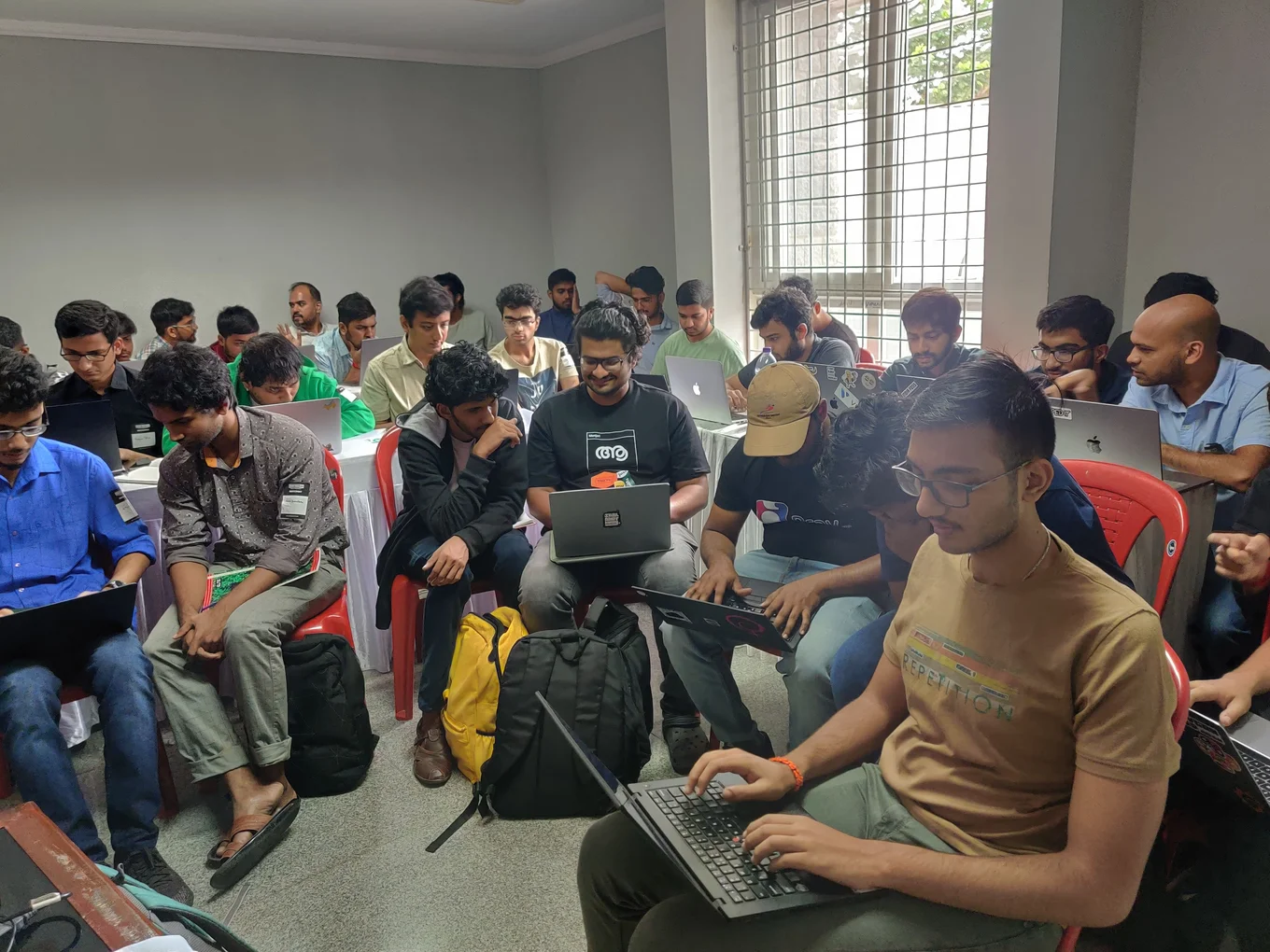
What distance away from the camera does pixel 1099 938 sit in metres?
1.59

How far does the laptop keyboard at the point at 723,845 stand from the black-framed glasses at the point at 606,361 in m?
1.40

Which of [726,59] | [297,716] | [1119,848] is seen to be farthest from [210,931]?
[726,59]

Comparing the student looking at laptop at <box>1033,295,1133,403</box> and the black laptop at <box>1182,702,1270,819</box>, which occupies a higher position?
the student looking at laptop at <box>1033,295,1133,403</box>

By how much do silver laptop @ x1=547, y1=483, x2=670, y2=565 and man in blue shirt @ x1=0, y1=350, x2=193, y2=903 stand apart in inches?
41.8

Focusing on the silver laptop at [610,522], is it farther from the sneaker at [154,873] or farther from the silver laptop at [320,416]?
the sneaker at [154,873]

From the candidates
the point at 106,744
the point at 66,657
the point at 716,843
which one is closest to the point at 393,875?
the point at 106,744

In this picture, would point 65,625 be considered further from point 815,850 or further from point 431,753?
point 815,850

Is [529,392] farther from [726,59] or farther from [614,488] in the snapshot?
[726,59]

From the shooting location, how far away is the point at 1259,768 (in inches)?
51.3

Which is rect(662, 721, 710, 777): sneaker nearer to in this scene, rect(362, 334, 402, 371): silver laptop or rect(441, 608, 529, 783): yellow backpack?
rect(441, 608, 529, 783): yellow backpack

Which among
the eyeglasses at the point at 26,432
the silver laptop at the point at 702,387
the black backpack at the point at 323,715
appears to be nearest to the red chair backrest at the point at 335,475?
the black backpack at the point at 323,715

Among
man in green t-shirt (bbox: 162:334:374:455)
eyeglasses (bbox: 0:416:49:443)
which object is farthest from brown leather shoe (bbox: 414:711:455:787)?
eyeglasses (bbox: 0:416:49:443)

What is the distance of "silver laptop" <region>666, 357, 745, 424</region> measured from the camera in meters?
3.34

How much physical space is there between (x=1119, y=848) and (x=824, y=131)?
4086mm
